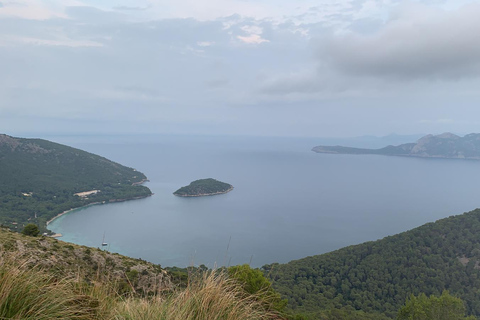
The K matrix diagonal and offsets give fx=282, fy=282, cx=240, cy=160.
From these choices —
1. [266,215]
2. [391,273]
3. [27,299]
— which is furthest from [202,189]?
[27,299]

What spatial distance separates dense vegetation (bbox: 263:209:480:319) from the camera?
2909cm

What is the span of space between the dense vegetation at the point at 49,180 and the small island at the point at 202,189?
12.0m

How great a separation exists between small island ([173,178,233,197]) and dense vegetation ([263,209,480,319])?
6504 cm

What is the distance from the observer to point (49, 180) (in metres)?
88.2

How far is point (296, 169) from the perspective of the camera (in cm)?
16700

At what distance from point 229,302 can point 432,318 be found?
21.0 metres

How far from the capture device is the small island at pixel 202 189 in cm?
9950

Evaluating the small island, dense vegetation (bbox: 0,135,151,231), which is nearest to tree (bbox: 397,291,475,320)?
dense vegetation (bbox: 0,135,151,231)

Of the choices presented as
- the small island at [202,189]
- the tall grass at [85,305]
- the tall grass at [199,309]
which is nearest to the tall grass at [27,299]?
the tall grass at [85,305]

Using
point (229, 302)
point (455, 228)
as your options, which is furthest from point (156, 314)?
point (455, 228)

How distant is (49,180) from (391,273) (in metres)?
95.1

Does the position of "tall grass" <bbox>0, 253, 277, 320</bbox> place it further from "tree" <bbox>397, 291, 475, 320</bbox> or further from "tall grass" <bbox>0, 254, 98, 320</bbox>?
"tree" <bbox>397, 291, 475, 320</bbox>

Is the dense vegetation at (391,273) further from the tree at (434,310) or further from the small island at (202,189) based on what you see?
the small island at (202,189)

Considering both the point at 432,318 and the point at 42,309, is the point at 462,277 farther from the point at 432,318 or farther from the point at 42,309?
the point at 42,309
